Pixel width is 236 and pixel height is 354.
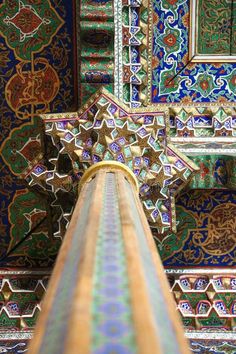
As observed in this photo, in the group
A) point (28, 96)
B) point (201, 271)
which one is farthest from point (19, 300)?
Result: point (28, 96)

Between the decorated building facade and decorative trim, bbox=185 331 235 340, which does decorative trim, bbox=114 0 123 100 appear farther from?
decorative trim, bbox=185 331 235 340

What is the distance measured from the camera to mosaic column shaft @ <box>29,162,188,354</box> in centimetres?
72

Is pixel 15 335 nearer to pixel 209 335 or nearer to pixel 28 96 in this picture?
pixel 209 335

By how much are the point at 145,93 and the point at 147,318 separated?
90.6 inches

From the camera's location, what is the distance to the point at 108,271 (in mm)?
965

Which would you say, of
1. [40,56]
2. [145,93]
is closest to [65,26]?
[40,56]

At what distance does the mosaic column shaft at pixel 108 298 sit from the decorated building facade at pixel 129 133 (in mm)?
1266

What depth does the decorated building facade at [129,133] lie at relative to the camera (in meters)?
2.57

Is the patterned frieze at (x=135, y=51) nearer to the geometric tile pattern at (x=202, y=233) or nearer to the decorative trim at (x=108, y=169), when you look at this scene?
the geometric tile pattern at (x=202, y=233)

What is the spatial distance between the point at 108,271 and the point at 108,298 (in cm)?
11

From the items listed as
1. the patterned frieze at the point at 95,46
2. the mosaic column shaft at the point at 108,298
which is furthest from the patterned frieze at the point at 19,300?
the mosaic column shaft at the point at 108,298

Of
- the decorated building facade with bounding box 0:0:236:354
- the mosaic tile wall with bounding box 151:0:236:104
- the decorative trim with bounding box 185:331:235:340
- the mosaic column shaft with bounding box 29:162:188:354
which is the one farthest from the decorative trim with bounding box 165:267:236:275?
the mosaic column shaft with bounding box 29:162:188:354

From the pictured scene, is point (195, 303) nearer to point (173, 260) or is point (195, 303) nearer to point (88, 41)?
point (173, 260)

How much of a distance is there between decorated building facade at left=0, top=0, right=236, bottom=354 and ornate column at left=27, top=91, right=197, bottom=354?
16mm
